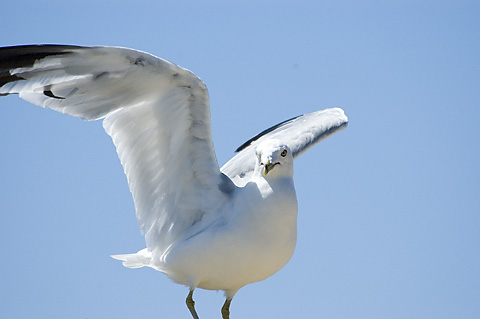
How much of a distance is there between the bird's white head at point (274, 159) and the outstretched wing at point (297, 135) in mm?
1145

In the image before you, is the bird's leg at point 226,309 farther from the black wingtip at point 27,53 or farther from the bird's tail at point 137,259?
the black wingtip at point 27,53

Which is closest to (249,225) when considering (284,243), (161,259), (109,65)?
(284,243)

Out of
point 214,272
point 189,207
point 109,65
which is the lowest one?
point 214,272

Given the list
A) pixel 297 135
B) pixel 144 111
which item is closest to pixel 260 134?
pixel 297 135

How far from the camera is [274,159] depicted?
8836 millimetres

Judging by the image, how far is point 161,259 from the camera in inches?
375

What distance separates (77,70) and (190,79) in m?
1.01

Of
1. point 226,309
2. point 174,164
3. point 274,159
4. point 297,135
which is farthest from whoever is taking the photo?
point 297,135

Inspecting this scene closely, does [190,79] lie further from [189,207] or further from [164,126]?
[189,207]

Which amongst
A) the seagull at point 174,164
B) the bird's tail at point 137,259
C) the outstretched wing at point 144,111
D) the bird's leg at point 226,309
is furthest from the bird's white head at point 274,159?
the bird's tail at point 137,259

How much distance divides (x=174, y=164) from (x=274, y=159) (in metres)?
1.05

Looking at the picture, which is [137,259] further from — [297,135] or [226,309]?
[297,135]

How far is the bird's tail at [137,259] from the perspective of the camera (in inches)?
385

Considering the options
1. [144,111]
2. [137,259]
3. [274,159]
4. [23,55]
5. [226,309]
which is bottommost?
[226,309]
